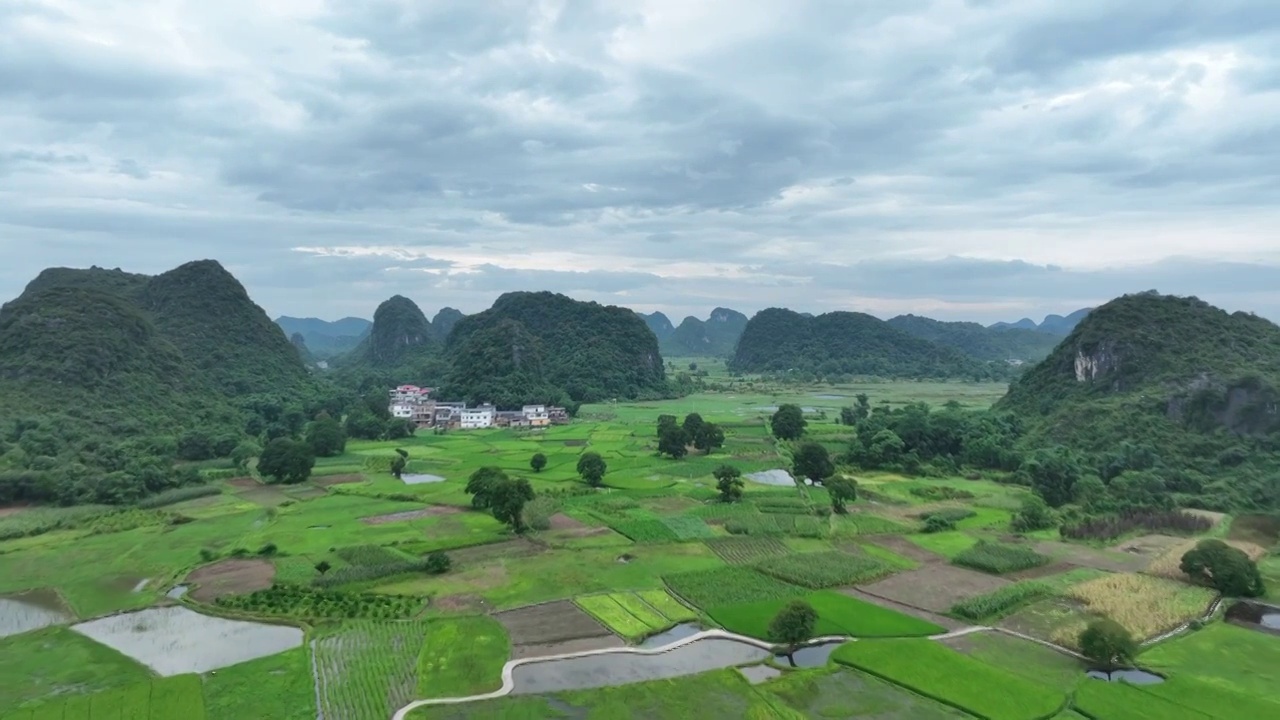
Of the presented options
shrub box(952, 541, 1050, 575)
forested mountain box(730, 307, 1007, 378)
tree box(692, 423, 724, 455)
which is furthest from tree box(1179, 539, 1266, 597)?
forested mountain box(730, 307, 1007, 378)

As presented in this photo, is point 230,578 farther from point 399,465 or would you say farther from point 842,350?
point 842,350

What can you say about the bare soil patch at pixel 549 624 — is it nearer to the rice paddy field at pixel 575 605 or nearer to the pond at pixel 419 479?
→ the rice paddy field at pixel 575 605

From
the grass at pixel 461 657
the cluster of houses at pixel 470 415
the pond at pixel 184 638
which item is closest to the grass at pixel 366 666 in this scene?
the grass at pixel 461 657

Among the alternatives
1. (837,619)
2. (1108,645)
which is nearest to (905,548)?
(837,619)

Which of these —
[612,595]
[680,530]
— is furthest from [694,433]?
[612,595]

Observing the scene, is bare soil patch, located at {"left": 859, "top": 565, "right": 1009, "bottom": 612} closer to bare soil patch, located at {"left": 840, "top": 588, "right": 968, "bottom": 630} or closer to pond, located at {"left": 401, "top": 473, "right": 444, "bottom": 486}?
bare soil patch, located at {"left": 840, "top": 588, "right": 968, "bottom": 630}

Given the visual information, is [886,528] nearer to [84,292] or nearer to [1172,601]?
[1172,601]

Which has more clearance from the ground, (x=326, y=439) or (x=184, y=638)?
(x=326, y=439)
